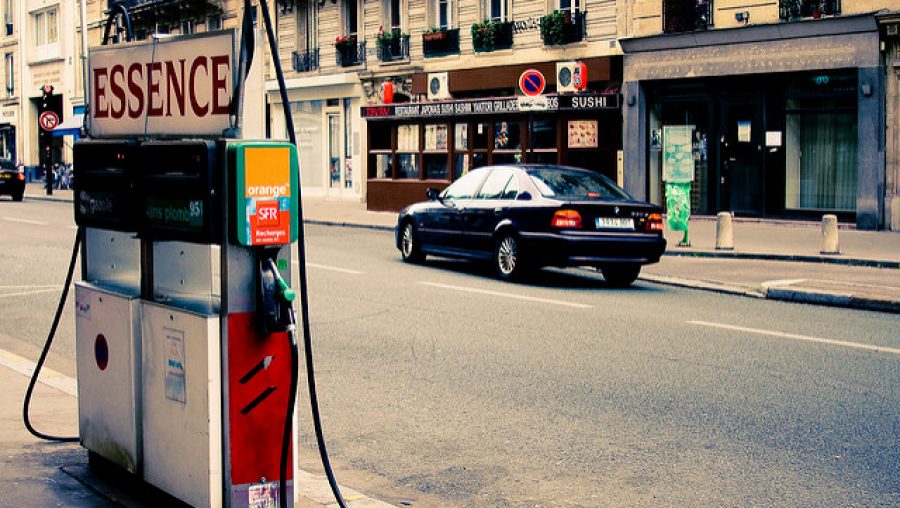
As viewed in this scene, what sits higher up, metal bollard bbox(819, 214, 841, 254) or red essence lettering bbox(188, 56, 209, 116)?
red essence lettering bbox(188, 56, 209, 116)

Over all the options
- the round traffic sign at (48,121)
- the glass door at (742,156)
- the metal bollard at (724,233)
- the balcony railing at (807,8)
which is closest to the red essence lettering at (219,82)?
the metal bollard at (724,233)

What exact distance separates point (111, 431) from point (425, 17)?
2902 centimetres

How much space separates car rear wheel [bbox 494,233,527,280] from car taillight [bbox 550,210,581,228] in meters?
0.63

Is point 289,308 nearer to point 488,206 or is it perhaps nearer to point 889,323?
point 889,323

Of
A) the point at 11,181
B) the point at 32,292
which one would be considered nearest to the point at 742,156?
the point at 32,292

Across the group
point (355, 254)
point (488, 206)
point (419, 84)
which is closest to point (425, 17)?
point (419, 84)

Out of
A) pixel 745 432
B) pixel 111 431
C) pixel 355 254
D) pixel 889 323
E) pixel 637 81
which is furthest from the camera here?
pixel 637 81

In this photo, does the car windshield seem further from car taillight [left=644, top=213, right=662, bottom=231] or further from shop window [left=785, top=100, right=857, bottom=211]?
shop window [left=785, top=100, right=857, bottom=211]

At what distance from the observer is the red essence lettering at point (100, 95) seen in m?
5.57

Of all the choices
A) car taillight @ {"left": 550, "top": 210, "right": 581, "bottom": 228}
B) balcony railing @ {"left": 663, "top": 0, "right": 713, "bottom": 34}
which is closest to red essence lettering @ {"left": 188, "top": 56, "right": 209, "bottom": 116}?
car taillight @ {"left": 550, "top": 210, "right": 581, "bottom": 228}

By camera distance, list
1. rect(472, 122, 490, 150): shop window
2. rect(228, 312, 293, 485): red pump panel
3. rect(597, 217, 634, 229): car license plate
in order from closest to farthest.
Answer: rect(228, 312, 293, 485): red pump panel
rect(597, 217, 634, 229): car license plate
rect(472, 122, 490, 150): shop window

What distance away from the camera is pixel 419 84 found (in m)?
33.5

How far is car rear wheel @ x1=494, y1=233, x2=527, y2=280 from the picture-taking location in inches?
588

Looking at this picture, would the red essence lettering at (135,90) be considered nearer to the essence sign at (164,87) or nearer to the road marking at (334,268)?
the essence sign at (164,87)
